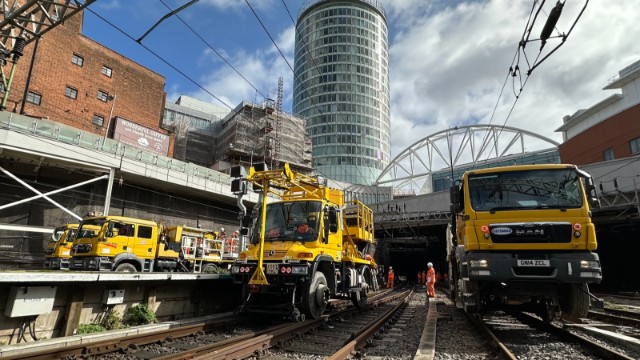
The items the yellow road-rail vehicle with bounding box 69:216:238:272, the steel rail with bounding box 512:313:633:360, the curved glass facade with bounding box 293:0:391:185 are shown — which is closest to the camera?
the steel rail with bounding box 512:313:633:360

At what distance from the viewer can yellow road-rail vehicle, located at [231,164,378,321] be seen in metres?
8.54

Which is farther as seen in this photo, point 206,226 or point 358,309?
point 206,226

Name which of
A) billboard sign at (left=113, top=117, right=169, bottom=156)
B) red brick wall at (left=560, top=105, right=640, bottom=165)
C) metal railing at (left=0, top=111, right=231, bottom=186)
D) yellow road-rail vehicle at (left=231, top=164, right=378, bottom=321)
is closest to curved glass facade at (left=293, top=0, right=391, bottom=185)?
red brick wall at (left=560, top=105, right=640, bottom=165)

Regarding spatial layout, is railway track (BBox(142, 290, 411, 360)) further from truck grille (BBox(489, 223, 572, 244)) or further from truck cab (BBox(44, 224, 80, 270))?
truck cab (BBox(44, 224, 80, 270))

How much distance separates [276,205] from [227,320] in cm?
313

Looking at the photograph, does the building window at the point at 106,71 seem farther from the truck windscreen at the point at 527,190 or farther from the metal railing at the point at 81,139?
the truck windscreen at the point at 527,190

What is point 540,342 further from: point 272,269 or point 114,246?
point 114,246

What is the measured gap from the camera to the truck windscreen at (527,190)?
720 centimetres

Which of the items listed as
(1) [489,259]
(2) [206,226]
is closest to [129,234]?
(2) [206,226]

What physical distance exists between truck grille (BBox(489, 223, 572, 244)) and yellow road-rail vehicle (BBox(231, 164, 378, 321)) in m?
3.95

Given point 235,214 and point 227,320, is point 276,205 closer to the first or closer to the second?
point 227,320

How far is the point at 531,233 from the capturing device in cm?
691

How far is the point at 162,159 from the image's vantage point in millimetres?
22188

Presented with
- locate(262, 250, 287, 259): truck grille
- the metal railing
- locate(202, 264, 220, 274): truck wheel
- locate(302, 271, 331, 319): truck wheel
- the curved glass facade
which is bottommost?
locate(302, 271, 331, 319): truck wheel
